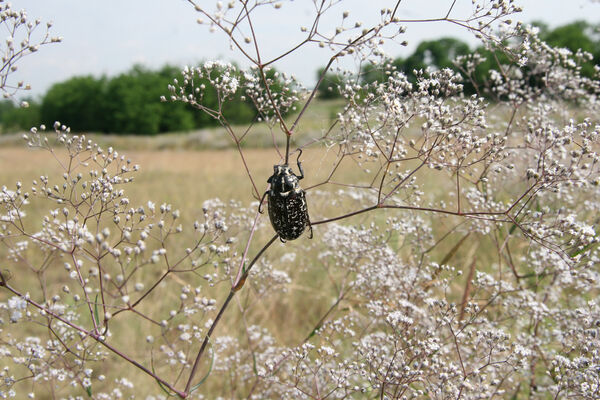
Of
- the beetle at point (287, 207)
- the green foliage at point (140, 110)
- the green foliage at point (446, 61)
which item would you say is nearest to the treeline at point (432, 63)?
the green foliage at point (446, 61)

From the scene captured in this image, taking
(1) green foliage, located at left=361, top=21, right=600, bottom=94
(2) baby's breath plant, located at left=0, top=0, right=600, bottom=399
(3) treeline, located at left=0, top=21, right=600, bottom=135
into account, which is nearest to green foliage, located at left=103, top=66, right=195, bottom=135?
(3) treeline, located at left=0, top=21, right=600, bottom=135

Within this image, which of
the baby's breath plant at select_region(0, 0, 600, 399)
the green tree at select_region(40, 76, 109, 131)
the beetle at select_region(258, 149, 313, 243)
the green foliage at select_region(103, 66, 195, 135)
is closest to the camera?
the baby's breath plant at select_region(0, 0, 600, 399)

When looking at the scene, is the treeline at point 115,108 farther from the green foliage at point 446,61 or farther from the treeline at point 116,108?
the green foliage at point 446,61

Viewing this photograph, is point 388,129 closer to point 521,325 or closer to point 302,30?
point 302,30

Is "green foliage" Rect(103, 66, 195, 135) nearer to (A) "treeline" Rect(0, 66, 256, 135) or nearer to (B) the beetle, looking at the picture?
(A) "treeline" Rect(0, 66, 256, 135)

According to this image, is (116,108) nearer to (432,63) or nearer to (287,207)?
(432,63)

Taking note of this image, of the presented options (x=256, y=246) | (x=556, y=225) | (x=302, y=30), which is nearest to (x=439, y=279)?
(x=556, y=225)

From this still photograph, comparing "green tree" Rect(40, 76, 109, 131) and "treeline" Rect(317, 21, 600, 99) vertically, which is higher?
"green tree" Rect(40, 76, 109, 131)

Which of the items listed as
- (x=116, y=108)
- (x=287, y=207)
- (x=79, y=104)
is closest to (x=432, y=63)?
(x=287, y=207)
